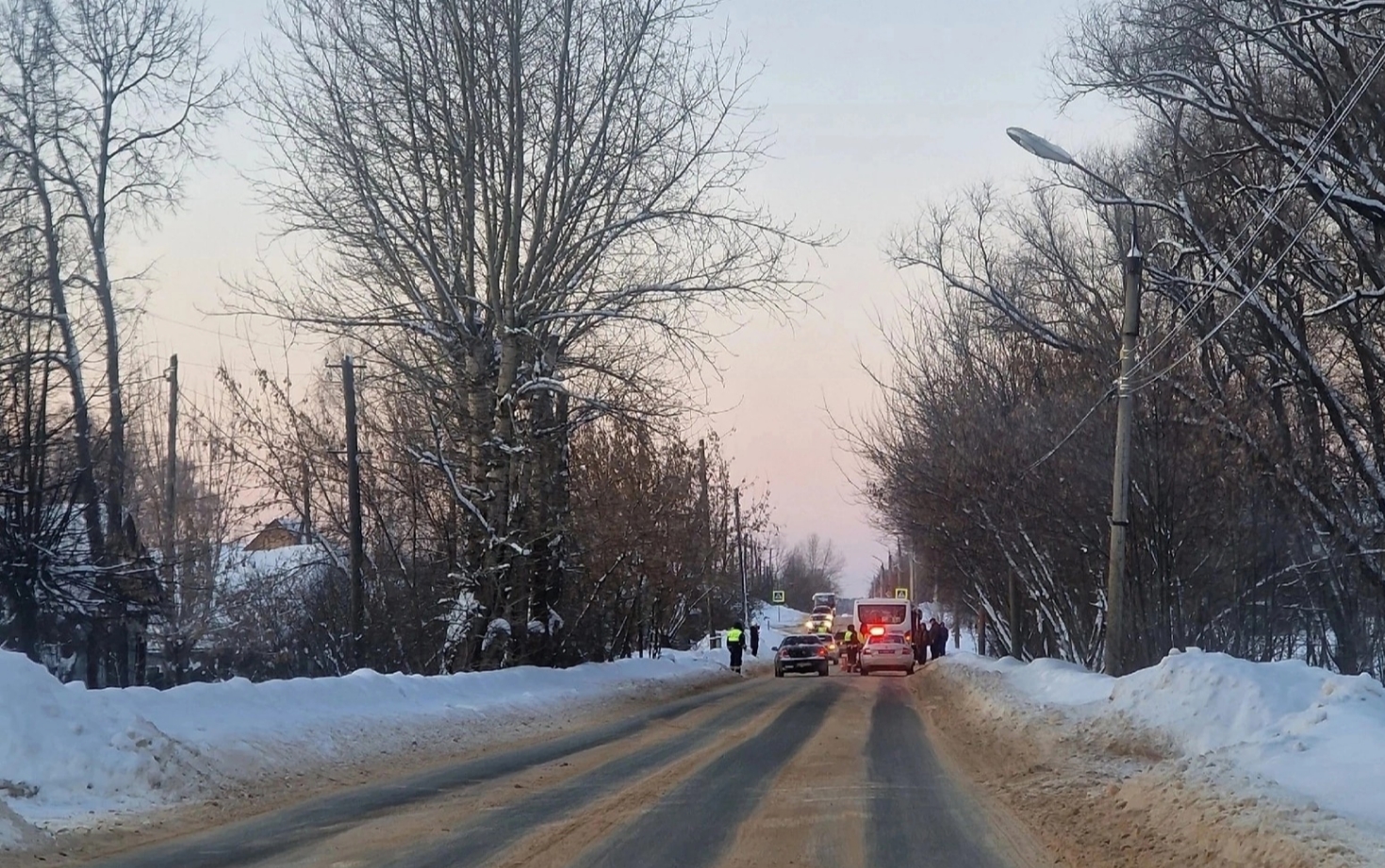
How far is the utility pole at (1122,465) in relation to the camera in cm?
1978

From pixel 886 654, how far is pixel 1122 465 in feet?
90.7

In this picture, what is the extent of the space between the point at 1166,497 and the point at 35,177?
22289 mm

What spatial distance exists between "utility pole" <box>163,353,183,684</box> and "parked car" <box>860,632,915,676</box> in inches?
894

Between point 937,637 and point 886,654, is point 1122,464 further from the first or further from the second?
point 937,637

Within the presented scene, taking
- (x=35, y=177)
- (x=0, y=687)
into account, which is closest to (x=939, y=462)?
(x=35, y=177)

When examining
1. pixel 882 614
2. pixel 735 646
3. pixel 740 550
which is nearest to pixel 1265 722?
→ pixel 735 646

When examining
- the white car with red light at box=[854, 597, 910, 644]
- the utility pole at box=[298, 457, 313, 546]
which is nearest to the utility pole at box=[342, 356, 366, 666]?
the utility pole at box=[298, 457, 313, 546]

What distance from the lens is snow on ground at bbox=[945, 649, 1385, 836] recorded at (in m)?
9.01

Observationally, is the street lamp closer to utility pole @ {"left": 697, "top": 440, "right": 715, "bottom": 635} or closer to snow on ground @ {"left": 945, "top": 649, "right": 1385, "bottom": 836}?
snow on ground @ {"left": 945, "top": 649, "right": 1385, "bottom": 836}

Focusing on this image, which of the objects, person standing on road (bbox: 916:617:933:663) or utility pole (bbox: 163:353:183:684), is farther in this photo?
person standing on road (bbox: 916:617:933:663)

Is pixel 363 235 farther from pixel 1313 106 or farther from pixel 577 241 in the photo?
pixel 1313 106

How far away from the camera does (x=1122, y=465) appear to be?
19.8 m

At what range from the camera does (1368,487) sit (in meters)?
24.9

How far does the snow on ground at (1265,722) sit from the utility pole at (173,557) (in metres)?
16.7
